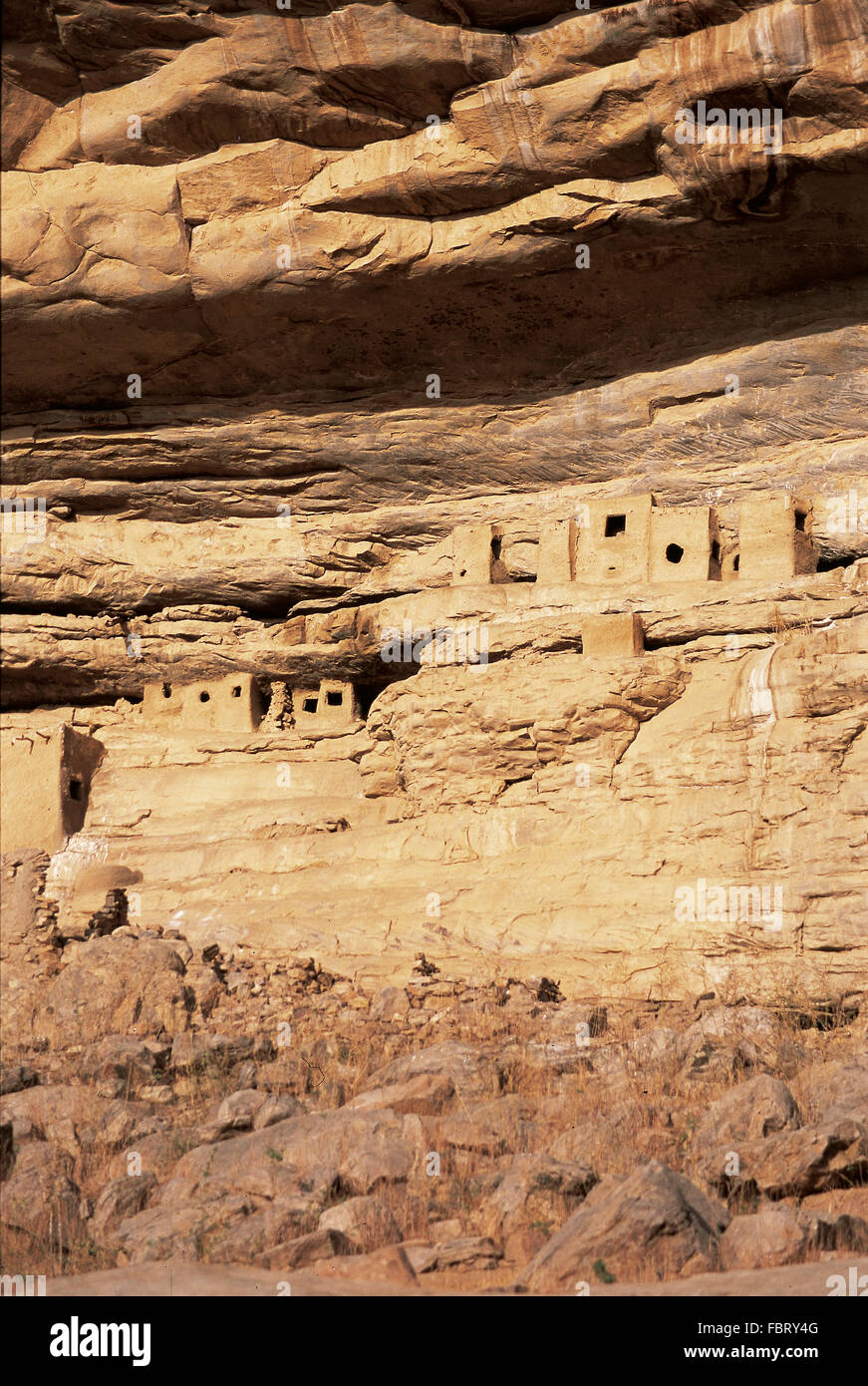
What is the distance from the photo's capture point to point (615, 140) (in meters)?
16.4

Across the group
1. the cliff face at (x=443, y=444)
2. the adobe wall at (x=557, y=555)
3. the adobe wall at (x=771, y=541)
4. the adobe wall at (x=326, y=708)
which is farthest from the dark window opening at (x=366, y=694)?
the adobe wall at (x=771, y=541)

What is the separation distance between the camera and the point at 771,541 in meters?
16.8

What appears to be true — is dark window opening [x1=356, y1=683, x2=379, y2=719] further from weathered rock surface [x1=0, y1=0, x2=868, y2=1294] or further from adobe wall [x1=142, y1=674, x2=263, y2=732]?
adobe wall [x1=142, y1=674, x2=263, y2=732]

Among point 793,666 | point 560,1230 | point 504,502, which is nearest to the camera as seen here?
point 560,1230

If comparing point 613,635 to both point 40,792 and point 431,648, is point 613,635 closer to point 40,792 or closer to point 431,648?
point 431,648

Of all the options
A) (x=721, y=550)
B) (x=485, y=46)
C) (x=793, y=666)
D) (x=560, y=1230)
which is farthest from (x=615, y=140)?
(x=560, y=1230)

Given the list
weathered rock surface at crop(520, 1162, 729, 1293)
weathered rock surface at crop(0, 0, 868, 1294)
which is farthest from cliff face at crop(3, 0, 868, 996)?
weathered rock surface at crop(520, 1162, 729, 1293)

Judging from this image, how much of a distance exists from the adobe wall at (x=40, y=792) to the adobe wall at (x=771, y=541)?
8905mm

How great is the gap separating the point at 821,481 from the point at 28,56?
11.6 metres

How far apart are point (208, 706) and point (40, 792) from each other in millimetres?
3535

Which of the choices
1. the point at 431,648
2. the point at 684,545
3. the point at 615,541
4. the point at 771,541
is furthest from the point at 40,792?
the point at 771,541

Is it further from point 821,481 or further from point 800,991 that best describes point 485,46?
point 800,991

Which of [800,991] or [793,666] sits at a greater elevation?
[793,666]

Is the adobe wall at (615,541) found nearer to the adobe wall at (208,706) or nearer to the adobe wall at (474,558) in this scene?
the adobe wall at (474,558)
